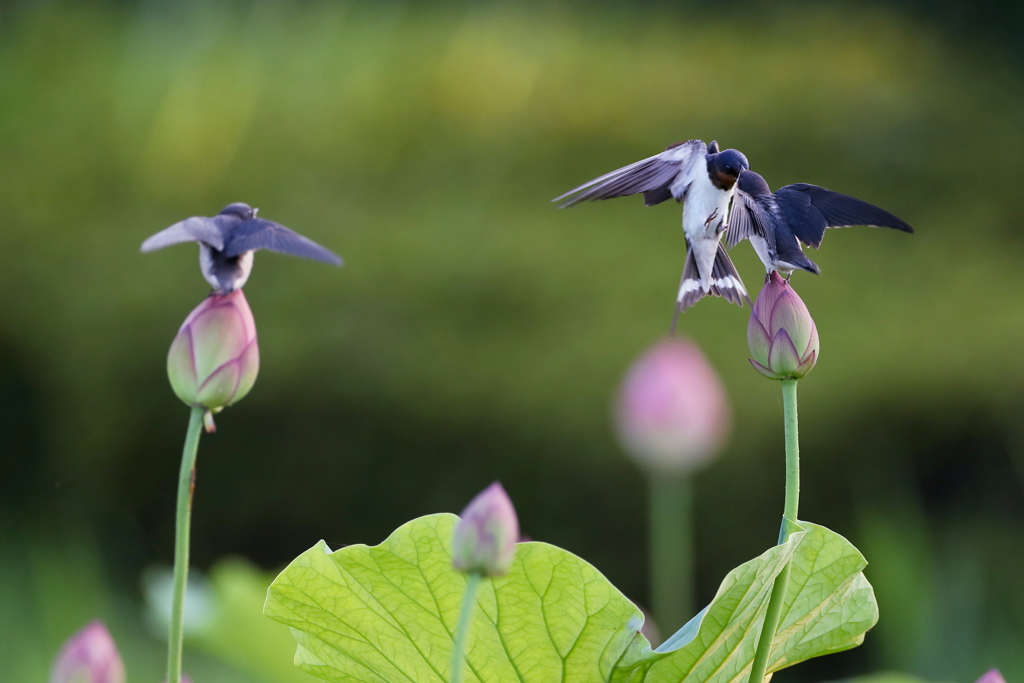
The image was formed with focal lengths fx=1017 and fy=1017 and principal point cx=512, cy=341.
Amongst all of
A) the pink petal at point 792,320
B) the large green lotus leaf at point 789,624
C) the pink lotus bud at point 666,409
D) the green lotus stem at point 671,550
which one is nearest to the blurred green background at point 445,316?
the green lotus stem at point 671,550

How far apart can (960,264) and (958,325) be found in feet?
0.67

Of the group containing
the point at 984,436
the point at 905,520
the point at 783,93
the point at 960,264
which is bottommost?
the point at 905,520

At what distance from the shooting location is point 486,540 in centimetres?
24

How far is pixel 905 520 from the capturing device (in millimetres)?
1735

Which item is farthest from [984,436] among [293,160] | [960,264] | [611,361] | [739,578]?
[739,578]

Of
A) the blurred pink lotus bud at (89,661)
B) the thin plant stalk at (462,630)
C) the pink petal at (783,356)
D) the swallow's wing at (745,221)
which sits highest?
the swallow's wing at (745,221)

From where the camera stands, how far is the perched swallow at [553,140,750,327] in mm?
338

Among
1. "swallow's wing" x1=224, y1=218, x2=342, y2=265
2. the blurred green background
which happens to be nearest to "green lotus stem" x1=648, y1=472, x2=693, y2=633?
the blurred green background

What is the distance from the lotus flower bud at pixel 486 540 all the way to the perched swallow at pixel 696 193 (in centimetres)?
12

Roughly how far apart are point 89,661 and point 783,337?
264 mm

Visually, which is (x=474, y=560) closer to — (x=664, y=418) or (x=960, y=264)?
(x=664, y=418)

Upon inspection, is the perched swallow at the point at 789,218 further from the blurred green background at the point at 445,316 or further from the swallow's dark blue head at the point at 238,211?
the blurred green background at the point at 445,316

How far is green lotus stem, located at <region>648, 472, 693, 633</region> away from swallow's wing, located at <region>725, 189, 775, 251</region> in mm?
1047

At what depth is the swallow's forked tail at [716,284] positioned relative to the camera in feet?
1.14
